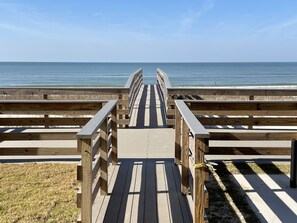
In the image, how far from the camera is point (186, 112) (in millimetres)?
3914

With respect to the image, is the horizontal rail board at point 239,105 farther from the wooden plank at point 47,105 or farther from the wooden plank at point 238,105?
the wooden plank at point 47,105

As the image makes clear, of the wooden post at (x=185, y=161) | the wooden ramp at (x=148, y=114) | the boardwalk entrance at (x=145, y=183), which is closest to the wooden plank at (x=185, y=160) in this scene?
the wooden post at (x=185, y=161)

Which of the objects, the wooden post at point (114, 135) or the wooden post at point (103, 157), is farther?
the wooden post at point (114, 135)

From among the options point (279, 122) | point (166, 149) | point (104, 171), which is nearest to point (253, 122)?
point (279, 122)

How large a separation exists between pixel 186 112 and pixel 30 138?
8.02 feet

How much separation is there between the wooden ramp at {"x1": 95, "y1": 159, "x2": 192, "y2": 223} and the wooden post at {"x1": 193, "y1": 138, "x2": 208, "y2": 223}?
1.67 feet

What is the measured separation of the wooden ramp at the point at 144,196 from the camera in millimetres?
3621

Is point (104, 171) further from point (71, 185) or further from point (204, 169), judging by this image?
point (204, 169)

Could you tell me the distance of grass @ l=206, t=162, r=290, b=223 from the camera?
12.7ft

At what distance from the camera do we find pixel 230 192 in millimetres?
4574

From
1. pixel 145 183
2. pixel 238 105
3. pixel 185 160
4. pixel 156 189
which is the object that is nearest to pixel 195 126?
pixel 185 160

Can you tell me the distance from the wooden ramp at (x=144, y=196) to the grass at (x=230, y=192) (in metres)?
0.38

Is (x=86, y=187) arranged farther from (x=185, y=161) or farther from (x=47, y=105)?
(x=47, y=105)

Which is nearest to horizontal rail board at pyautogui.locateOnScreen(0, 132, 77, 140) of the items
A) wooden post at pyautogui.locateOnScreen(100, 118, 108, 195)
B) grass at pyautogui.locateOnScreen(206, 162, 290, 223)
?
wooden post at pyautogui.locateOnScreen(100, 118, 108, 195)
